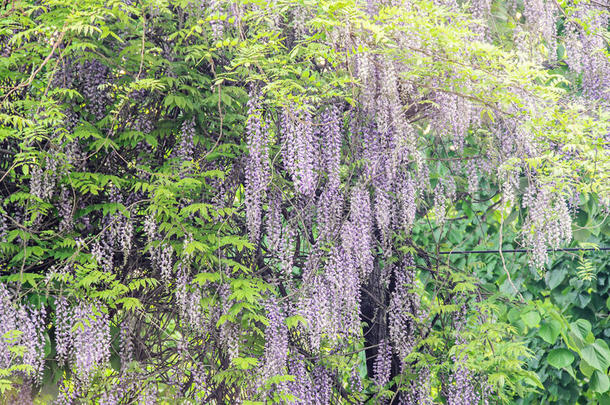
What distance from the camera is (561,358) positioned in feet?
17.7

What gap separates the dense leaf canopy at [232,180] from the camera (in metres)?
4.16

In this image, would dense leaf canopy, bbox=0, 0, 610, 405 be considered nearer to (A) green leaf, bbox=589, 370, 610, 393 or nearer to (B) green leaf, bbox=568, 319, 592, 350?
(B) green leaf, bbox=568, 319, 592, 350

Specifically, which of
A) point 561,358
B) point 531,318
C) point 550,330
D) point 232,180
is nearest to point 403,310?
point 531,318

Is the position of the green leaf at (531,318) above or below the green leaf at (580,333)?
above

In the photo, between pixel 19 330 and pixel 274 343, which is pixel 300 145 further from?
pixel 19 330

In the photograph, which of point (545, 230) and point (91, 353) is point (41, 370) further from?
point (545, 230)

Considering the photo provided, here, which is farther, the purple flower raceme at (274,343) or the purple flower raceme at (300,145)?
the purple flower raceme at (274,343)

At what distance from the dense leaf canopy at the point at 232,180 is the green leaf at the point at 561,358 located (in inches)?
16.3

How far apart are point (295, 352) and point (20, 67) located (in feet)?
8.43

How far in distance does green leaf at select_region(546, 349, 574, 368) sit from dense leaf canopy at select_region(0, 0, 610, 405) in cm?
41

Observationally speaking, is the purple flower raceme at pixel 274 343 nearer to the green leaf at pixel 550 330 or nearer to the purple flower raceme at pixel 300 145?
the purple flower raceme at pixel 300 145

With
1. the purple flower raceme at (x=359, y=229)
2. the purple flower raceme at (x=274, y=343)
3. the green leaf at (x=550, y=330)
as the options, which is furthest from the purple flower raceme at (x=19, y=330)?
the green leaf at (x=550, y=330)

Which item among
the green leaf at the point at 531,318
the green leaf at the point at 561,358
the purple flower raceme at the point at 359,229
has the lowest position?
the green leaf at the point at 561,358

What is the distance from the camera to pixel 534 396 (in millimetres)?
6484
